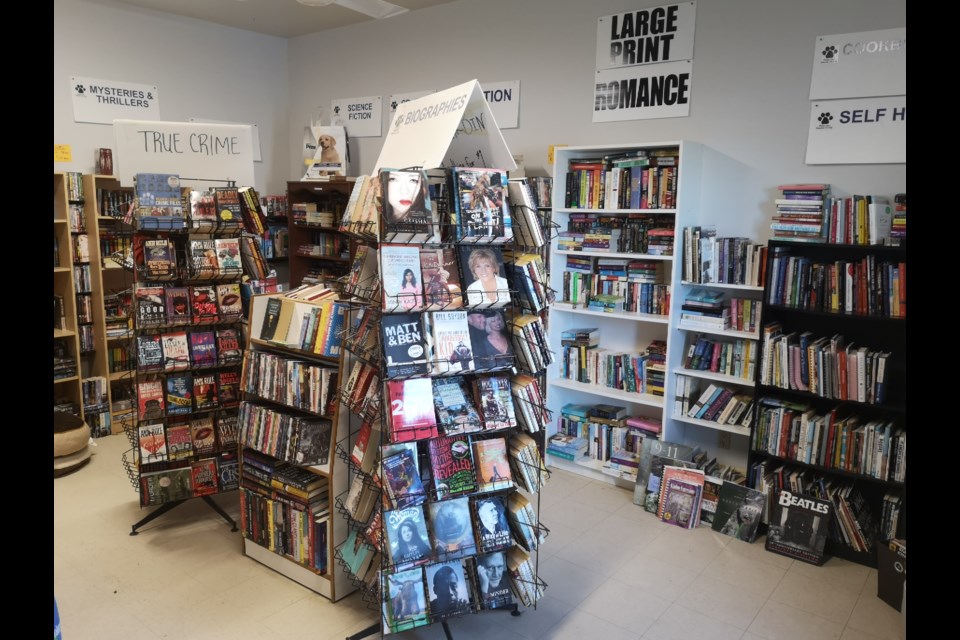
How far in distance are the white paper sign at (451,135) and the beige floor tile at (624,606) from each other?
2.01 m

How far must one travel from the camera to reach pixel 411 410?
2438mm

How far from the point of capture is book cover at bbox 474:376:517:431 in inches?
101

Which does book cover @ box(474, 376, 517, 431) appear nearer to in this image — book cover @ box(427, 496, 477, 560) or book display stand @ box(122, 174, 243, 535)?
book cover @ box(427, 496, 477, 560)

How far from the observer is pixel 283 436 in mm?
3057

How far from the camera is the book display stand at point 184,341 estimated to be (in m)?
3.46

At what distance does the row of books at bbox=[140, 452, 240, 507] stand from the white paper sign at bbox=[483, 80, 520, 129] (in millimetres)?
3212

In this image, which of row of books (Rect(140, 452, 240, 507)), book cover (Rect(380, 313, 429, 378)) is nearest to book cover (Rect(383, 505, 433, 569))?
book cover (Rect(380, 313, 429, 378))

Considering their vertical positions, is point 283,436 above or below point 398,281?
below

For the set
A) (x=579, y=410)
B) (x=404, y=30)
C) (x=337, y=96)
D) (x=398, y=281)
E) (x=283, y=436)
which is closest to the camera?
(x=398, y=281)

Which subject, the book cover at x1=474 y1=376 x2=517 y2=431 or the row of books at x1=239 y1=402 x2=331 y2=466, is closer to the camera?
the book cover at x1=474 y1=376 x2=517 y2=431

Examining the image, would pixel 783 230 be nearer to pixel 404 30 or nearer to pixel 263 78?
pixel 404 30

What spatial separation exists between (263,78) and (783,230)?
5.32 metres

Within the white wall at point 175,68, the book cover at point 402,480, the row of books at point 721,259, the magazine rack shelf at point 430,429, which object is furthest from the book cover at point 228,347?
the white wall at point 175,68

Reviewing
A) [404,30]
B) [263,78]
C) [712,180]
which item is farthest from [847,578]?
[263,78]
